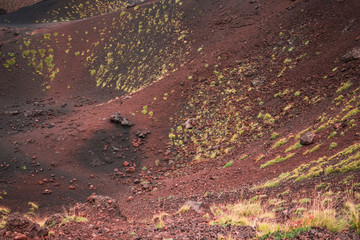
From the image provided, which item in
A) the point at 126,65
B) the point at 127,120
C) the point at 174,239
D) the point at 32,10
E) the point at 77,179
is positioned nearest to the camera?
the point at 174,239

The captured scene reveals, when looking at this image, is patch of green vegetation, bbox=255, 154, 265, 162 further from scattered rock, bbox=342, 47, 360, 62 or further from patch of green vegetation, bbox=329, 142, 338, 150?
scattered rock, bbox=342, 47, 360, 62

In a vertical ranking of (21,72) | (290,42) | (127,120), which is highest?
(21,72)

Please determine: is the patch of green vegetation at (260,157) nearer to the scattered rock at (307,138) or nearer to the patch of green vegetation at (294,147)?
the patch of green vegetation at (294,147)

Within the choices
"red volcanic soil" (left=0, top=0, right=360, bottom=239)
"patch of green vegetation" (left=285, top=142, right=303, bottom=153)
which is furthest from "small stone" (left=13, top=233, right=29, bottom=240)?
"patch of green vegetation" (left=285, top=142, right=303, bottom=153)

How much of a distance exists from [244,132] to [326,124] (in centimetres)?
500

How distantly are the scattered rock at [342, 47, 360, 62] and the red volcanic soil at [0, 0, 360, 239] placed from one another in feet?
1.11

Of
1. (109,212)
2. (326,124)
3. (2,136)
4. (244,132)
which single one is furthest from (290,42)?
(2,136)

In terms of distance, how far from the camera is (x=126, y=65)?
28688 millimetres

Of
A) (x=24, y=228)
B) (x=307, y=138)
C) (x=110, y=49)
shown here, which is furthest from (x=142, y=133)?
(x=110, y=49)

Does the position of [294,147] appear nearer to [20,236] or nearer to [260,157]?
[260,157]

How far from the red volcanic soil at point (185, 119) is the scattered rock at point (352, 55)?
34 centimetres

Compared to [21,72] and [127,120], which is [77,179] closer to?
[127,120]

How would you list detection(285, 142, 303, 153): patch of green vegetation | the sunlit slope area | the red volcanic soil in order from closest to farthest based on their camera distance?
the red volcanic soil → detection(285, 142, 303, 153): patch of green vegetation → the sunlit slope area

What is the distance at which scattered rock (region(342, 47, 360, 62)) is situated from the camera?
1287 cm
